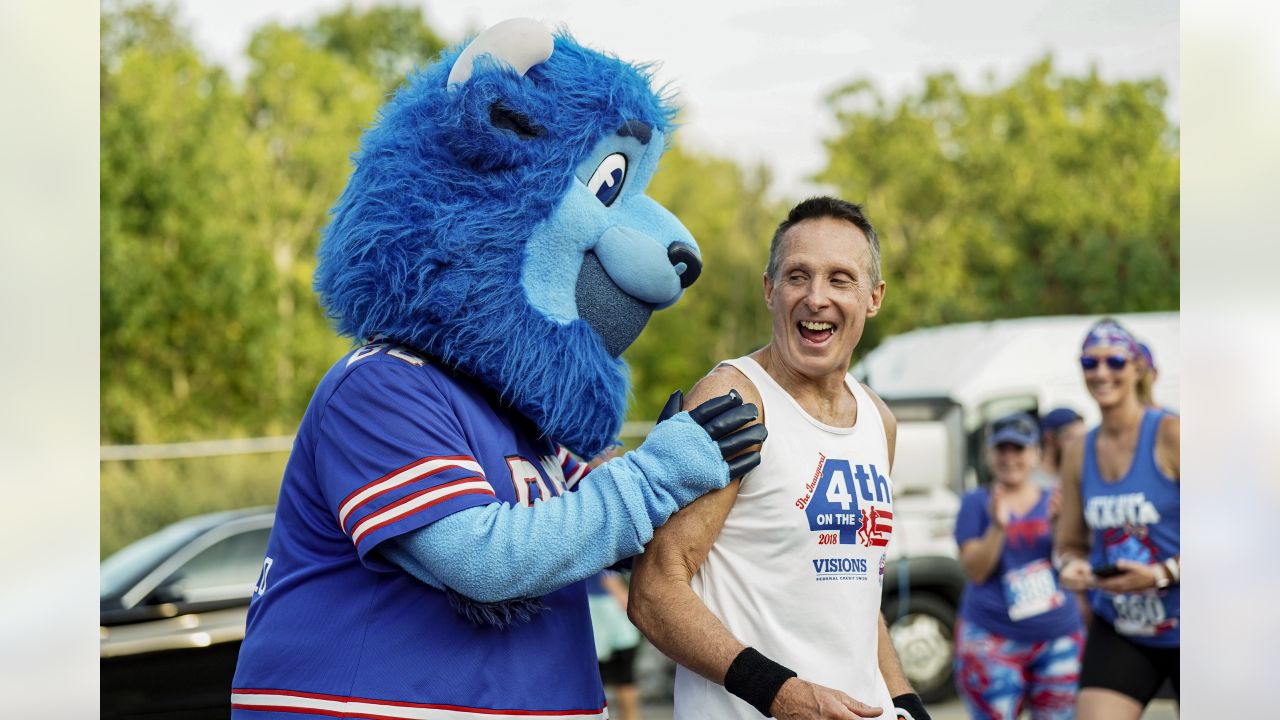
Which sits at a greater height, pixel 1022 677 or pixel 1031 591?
pixel 1031 591

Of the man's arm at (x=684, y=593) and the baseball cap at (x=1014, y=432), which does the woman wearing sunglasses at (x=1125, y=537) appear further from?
the man's arm at (x=684, y=593)

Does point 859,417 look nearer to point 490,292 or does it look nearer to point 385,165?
point 490,292

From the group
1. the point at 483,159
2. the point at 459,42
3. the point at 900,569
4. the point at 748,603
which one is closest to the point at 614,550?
the point at 748,603

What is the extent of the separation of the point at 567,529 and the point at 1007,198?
2349cm

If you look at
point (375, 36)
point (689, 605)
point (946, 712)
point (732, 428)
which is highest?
point (375, 36)

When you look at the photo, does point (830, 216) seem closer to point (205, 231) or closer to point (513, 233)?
point (513, 233)

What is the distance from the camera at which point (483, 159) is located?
2643mm

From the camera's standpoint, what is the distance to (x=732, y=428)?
2.55m

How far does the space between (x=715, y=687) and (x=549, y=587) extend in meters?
0.44

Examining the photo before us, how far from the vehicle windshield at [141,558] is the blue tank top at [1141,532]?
484cm

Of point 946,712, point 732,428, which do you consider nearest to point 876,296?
point 732,428

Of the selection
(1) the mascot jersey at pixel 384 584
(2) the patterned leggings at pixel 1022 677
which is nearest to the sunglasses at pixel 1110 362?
(2) the patterned leggings at pixel 1022 677

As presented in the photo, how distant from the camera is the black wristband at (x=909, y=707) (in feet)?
9.32

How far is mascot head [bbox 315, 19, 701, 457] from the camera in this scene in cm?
260
